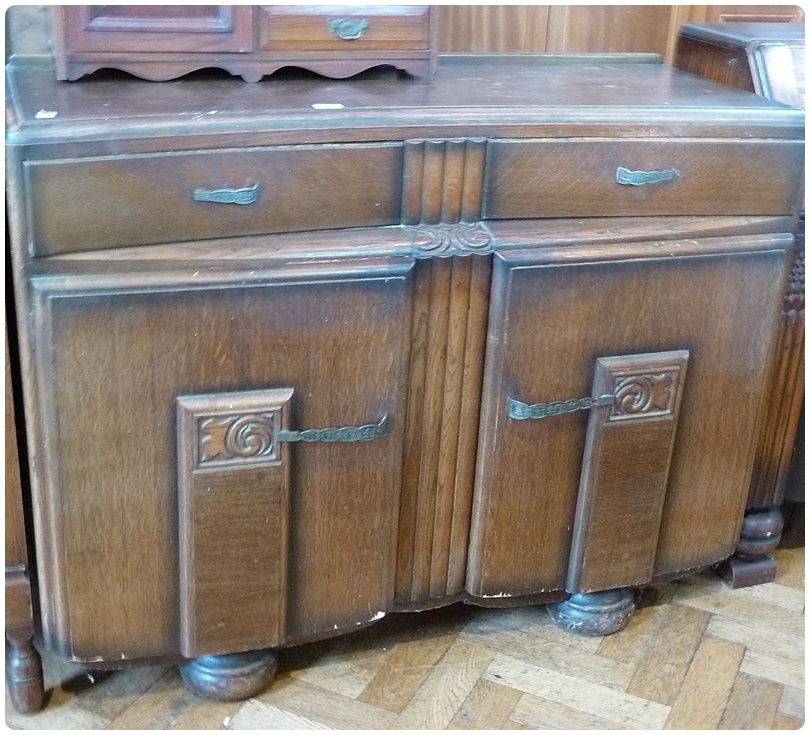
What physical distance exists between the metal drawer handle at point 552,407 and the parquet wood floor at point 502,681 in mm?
362

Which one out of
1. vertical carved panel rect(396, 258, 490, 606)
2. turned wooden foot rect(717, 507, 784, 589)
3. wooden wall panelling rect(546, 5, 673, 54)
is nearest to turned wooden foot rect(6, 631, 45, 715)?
vertical carved panel rect(396, 258, 490, 606)

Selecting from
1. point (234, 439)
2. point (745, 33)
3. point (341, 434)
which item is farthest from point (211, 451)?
point (745, 33)

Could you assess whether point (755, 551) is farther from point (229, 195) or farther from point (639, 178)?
point (229, 195)

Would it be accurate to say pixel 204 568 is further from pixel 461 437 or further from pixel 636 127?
pixel 636 127

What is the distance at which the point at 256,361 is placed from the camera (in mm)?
1128

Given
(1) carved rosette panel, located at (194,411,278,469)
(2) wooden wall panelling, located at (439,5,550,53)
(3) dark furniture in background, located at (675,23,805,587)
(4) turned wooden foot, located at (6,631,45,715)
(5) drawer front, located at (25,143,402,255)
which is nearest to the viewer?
(5) drawer front, located at (25,143,402,255)

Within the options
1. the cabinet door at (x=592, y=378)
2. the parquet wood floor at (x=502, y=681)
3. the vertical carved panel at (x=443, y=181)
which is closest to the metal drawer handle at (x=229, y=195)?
the vertical carved panel at (x=443, y=181)

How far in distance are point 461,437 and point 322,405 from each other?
191 millimetres

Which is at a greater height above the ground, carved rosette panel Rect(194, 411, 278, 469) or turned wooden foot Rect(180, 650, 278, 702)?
carved rosette panel Rect(194, 411, 278, 469)

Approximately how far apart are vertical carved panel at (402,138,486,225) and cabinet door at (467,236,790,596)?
70 millimetres

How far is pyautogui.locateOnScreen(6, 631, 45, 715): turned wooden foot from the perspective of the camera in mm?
1234

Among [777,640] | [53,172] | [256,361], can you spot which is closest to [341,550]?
[256,361]

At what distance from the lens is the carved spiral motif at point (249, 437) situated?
44.7 inches

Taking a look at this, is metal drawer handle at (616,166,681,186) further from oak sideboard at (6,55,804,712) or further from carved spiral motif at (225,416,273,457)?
carved spiral motif at (225,416,273,457)
